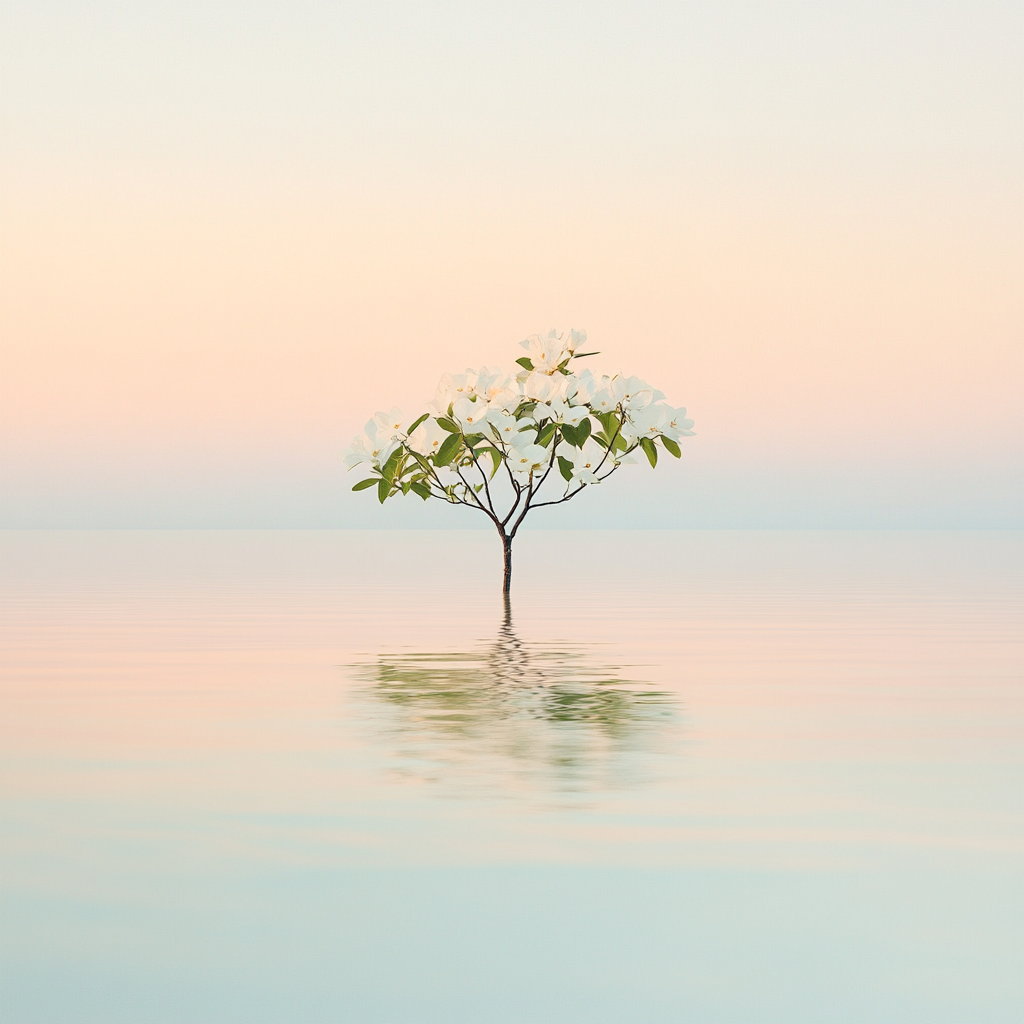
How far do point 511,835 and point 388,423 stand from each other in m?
8.42

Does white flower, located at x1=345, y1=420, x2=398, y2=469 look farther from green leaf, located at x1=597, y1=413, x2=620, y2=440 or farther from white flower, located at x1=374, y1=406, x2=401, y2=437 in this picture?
green leaf, located at x1=597, y1=413, x2=620, y2=440

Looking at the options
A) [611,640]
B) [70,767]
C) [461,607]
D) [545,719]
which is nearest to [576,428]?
[611,640]

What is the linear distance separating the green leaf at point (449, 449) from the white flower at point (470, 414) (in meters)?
0.10

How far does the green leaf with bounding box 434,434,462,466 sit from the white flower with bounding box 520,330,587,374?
109 centimetres

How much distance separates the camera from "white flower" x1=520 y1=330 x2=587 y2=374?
13055 mm

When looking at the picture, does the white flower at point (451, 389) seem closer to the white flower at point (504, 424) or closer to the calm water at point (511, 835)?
the white flower at point (504, 424)

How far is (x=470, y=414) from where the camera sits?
12.5 meters

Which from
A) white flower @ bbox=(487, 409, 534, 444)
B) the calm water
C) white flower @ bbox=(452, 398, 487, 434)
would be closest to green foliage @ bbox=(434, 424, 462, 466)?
white flower @ bbox=(452, 398, 487, 434)

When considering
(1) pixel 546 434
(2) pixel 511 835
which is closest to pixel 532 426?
(1) pixel 546 434

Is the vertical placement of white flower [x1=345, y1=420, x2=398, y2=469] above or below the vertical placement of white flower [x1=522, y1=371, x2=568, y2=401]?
below

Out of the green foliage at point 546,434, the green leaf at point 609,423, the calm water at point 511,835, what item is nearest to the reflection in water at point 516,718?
the calm water at point 511,835

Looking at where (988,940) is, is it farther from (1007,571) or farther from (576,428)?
(1007,571)

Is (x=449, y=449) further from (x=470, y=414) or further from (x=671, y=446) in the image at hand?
(x=671, y=446)

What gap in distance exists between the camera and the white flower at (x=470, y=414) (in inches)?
489
